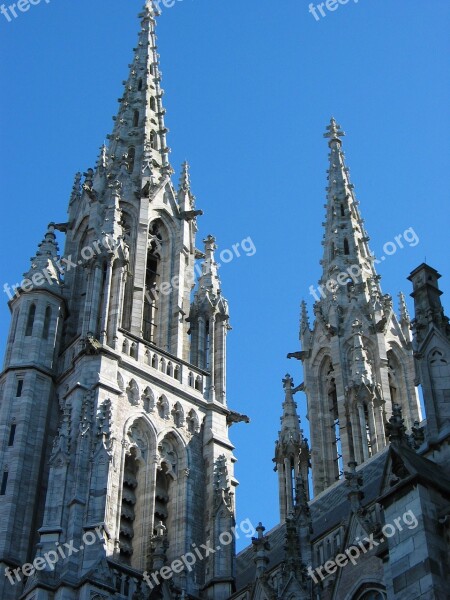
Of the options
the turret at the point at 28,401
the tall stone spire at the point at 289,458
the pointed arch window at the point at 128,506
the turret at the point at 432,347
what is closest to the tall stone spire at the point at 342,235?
the tall stone spire at the point at 289,458

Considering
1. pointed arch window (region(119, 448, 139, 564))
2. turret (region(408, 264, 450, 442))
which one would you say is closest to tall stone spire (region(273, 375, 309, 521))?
pointed arch window (region(119, 448, 139, 564))

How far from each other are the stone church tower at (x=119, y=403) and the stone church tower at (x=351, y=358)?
5.46m

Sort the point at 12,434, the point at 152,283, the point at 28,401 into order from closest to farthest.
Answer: the point at 12,434, the point at 28,401, the point at 152,283

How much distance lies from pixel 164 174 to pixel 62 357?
28.1 ft

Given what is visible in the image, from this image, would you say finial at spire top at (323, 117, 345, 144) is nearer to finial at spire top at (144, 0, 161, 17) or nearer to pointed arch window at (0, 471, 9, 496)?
finial at spire top at (144, 0, 161, 17)

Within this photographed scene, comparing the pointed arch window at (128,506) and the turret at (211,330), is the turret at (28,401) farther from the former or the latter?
the turret at (211,330)

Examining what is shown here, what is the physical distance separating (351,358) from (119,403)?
37.4 ft

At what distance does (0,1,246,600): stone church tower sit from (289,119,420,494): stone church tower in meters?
5.46

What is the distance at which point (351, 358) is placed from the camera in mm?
38500

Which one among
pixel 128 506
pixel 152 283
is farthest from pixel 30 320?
pixel 128 506

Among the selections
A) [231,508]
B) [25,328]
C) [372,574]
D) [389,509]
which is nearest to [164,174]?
[25,328]

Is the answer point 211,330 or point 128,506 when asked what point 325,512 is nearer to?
point 128,506

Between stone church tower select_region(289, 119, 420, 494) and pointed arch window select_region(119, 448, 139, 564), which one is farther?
stone church tower select_region(289, 119, 420, 494)

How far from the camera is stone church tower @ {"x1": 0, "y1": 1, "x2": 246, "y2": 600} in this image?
26562 millimetres
